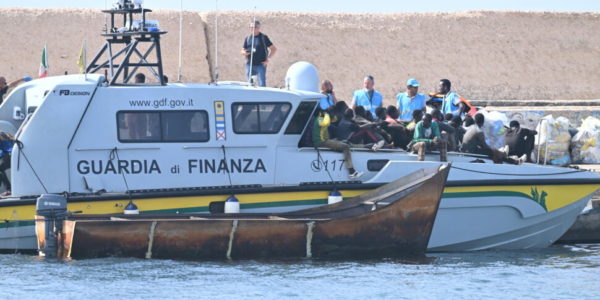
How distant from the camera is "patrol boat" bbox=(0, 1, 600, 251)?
15.4 meters

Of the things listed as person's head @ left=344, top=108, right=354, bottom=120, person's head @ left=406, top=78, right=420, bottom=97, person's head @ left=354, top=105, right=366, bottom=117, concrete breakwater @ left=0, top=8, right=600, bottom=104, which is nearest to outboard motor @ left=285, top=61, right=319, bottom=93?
person's head @ left=344, top=108, right=354, bottom=120

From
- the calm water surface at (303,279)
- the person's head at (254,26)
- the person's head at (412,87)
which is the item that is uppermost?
the person's head at (254,26)

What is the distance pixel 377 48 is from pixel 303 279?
33823 mm

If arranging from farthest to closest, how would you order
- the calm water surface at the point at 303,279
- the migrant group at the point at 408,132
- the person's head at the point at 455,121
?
the person's head at the point at 455,121 → the migrant group at the point at 408,132 → the calm water surface at the point at 303,279

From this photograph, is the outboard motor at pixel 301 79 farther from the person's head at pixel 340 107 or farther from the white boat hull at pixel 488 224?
the white boat hull at pixel 488 224

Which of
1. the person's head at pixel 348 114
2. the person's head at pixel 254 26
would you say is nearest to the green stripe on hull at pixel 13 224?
the person's head at pixel 254 26

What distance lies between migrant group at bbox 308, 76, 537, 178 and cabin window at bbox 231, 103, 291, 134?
491 mm

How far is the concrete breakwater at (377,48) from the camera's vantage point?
43344 millimetres

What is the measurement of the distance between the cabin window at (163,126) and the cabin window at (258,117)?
429 millimetres

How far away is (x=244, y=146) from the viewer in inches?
620

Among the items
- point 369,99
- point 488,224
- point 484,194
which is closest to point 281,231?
point 484,194

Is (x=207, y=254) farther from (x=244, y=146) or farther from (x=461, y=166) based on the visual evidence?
(x=461, y=166)

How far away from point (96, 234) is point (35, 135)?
5.17 ft

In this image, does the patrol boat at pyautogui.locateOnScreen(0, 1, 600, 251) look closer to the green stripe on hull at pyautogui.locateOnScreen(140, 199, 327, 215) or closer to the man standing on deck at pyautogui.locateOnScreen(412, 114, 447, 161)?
the green stripe on hull at pyautogui.locateOnScreen(140, 199, 327, 215)
